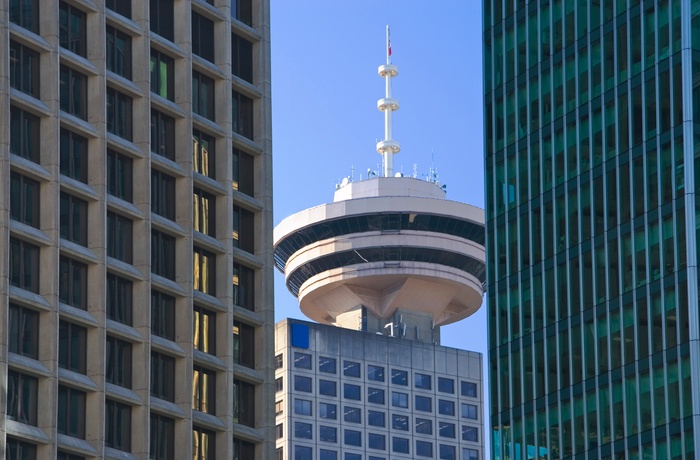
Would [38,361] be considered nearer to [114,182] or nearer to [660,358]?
[114,182]

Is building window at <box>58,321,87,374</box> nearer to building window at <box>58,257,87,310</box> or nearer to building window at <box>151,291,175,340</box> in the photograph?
building window at <box>58,257,87,310</box>

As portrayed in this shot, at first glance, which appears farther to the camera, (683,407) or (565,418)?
(565,418)

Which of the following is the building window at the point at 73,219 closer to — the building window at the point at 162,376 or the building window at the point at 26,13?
the building window at the point at 162,376

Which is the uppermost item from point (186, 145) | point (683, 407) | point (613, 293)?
point (186, 145)

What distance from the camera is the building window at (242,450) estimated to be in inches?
3969

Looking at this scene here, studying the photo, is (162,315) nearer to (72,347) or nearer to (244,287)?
(72,347)

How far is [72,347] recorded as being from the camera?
9125 cm

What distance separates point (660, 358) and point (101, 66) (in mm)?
29884

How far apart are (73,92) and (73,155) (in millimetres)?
3165

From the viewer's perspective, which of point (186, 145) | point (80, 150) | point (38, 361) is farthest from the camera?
point (186, 145)

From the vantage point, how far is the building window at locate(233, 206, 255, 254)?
104750 millimetres

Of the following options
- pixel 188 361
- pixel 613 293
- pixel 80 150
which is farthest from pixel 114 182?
pixel 613 293

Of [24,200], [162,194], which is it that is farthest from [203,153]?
[24,200]

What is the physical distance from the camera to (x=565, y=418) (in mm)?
103625
